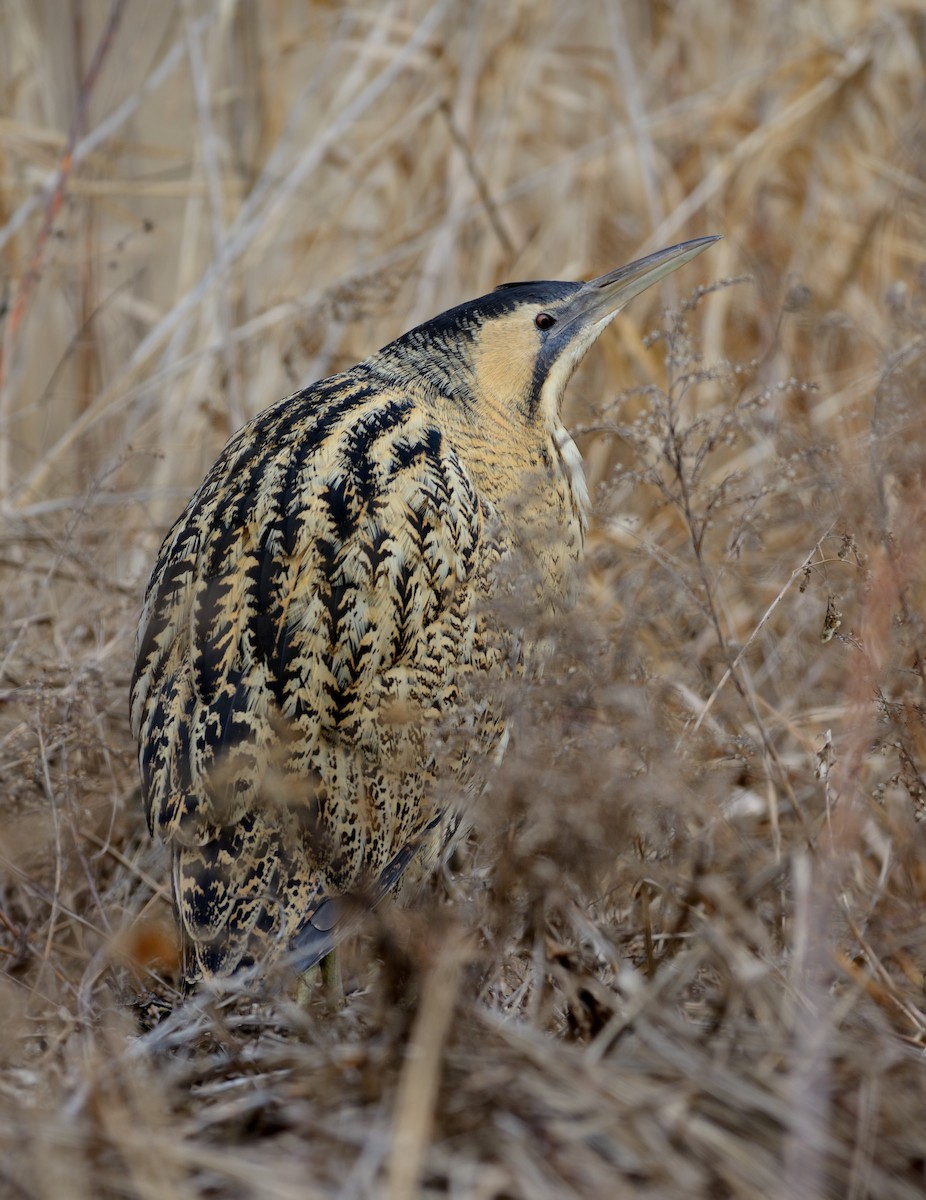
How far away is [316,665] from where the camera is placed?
1931 mm

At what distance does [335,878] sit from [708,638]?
1.02 m

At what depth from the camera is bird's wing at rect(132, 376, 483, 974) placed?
6.27 feet

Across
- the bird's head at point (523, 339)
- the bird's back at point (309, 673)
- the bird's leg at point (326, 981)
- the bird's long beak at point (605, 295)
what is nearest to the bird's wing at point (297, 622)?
the bird's back at point (309, 673)

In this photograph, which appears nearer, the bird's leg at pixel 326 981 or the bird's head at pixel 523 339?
the bird's leg at pixel 326 981

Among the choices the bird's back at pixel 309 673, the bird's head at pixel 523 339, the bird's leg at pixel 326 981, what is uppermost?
the bird's head at pixel 523 339

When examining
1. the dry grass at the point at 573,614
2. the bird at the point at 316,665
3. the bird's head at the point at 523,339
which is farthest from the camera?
the bird's head at the point at 523,339

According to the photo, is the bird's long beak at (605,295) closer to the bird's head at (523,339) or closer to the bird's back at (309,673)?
the bird's head at (523,339)

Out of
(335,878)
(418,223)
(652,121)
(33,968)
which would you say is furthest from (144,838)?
(652,121)

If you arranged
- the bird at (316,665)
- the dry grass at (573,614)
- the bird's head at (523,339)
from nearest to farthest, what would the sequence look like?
the dry grass at (573,614) → the bird at (316,665) → the bird's head at (523,339)

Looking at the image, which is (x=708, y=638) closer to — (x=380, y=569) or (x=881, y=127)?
(x=380, y=569)

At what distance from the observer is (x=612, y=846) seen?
139 centimetres

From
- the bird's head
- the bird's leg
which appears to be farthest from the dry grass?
the bird's head

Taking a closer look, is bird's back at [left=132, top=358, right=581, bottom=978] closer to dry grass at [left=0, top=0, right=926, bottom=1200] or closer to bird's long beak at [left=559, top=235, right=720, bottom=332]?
dry grass at [left=0, top=0, right=926, bottom=1200]

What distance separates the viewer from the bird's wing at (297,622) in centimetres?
191
